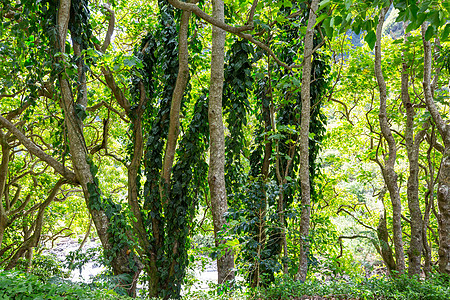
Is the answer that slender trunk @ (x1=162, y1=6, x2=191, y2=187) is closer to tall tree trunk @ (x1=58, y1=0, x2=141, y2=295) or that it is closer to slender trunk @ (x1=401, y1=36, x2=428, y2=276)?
tall tree trunk @ (x1=58, y1=0, x2=141, y2=295)

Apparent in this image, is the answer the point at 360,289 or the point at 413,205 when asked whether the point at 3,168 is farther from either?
the point at 413,205

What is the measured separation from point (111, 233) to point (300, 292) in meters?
2.59

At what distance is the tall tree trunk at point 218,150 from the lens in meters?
3.74

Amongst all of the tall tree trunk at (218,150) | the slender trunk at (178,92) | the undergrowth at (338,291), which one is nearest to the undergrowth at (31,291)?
the undergrowth at (338,291)

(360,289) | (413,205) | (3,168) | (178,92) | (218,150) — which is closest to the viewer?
(360,289)

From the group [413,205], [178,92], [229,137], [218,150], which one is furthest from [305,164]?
[178,92]

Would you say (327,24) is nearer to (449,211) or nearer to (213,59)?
(213,59)

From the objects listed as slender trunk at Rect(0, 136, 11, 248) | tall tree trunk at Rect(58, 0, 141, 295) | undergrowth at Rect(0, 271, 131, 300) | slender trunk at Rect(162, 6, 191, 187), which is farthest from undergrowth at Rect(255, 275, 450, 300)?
slender trunk at Rect(0, 136, 11, 248)

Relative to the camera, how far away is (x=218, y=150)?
381cm

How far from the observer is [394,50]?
5891 millimetres

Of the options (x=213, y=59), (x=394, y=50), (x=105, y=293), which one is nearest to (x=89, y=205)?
(x=105, y=293)

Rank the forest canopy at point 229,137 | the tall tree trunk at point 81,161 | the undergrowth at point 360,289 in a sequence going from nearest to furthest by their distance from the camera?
1. the undergrowth at point 360,289
2. the forest canopy at point 229,137
3. the tall tree trunk at point 81,161

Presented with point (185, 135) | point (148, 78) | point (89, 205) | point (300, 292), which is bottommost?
point (300, 292)

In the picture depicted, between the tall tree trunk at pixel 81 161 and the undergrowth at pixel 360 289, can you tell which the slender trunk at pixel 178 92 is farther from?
the undergrowth at pixel 360 289
